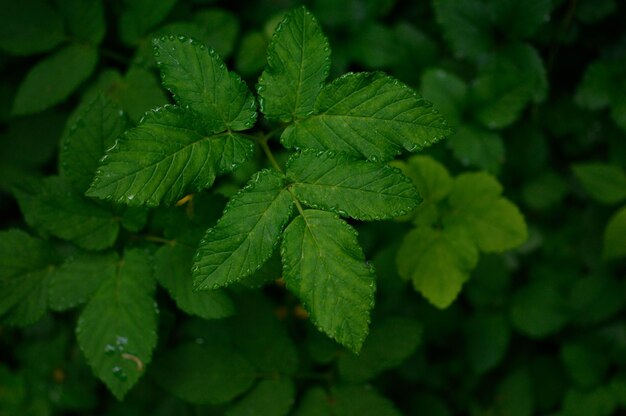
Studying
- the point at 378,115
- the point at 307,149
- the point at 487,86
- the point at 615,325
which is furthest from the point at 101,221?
the point at 615,325

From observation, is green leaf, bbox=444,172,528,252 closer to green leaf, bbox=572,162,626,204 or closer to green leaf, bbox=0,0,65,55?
green leaf, bbox=572,162,626,204

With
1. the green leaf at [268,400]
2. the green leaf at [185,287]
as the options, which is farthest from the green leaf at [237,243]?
the green leaf at [268,400]

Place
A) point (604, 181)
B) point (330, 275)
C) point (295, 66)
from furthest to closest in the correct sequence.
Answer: point (604, 181) → point (295, 66) → point (330, 275)

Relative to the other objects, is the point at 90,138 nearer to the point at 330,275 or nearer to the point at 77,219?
the point at 77,219

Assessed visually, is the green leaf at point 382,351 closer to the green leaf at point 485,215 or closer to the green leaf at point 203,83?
the green leaf at point 485,215

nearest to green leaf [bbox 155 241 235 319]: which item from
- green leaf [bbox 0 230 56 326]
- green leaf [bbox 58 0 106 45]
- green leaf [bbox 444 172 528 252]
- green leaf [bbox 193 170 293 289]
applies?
green leaf [bbox 193 170 293 289]

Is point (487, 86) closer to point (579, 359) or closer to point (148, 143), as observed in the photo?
point (579, 359)

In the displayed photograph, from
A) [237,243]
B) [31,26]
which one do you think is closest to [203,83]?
[237,243]
